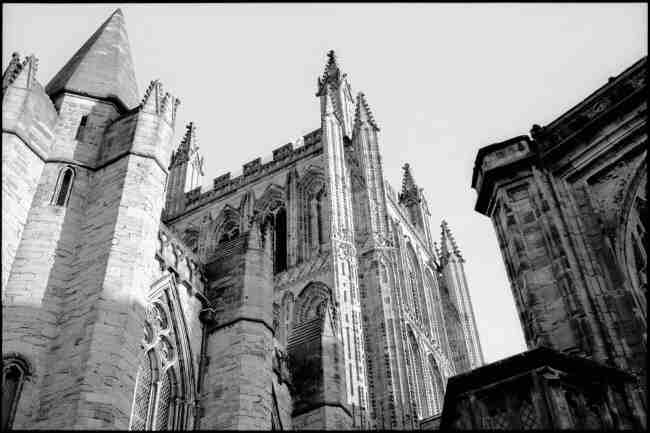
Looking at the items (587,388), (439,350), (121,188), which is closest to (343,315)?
(439,350)

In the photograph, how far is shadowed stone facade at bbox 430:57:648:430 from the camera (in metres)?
7.57

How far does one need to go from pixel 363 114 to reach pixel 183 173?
996 centimetres

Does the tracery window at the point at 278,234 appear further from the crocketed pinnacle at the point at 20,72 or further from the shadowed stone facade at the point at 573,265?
the shadowed stone facade at the point at 573,265

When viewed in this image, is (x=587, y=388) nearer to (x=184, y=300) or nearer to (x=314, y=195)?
(x=184, y=300)

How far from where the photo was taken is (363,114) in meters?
33.7

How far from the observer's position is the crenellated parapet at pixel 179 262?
14.1 meters

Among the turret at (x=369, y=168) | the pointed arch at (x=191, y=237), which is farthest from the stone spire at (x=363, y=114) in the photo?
the pointed arch at (x=191, y=237)

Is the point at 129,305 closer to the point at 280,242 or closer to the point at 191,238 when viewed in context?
the point at 280,242

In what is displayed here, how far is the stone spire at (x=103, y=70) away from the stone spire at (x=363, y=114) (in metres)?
17.9

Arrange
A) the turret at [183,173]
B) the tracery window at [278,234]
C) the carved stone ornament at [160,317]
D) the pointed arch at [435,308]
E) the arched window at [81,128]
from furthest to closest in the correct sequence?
the turret at [183,173]
the pointed arch at [435,308]
the tracery window at [278,234]
the carved stone ornament at [160,317]
the arched window at [81,128]

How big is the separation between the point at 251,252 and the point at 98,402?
223 inches

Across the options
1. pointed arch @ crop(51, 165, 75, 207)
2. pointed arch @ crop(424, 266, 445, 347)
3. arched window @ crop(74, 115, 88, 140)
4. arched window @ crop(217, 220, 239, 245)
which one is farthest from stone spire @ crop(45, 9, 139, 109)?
pointed arch @ crop(424, 266, 445, 347)

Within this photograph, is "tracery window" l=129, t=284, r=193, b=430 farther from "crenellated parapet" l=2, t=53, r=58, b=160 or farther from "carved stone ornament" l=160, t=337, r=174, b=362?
"crenellated parapet" l=2, t=53, r=58, b=160

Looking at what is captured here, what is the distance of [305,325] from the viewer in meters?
16.2
